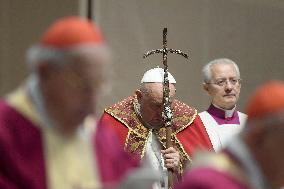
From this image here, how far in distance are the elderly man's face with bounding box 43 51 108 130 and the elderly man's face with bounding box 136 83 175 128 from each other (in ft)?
8.53

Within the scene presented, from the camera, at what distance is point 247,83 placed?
8.11 metres

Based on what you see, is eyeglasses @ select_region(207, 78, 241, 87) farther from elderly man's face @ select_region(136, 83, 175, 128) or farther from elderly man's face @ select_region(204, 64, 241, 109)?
elderly man's face @ select_region(136, 83, 175, 128)

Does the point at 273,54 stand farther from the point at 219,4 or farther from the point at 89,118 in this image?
the point at 89,118

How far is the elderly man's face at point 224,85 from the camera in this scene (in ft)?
19.6

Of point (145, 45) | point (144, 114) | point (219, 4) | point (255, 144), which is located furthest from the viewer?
point (219, 4)

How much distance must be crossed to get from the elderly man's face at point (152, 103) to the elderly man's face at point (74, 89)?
2.60m

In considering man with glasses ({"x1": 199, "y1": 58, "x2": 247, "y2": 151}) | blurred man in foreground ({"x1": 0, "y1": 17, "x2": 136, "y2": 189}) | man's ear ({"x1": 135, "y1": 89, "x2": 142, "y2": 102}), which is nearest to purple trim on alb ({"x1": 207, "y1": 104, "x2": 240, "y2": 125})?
man with glasses ({"x1": 199, "y1": 58, "x2": 247, "y2": 151})

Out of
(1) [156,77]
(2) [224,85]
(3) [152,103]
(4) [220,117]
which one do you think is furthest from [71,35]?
(4) [220,117]

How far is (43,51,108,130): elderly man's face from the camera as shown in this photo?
8.56ft

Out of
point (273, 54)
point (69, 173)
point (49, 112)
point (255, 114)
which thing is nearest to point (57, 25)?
point (49, 112)

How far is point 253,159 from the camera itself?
2.38 metres

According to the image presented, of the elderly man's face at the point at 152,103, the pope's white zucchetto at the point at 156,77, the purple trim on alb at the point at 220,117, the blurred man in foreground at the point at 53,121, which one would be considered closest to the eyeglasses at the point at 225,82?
the purple trim on alb at the point at 220,117

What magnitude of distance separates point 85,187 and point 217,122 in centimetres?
354

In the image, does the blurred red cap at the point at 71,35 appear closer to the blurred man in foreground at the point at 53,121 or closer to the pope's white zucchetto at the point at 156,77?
the blurred man in foreground at the point at 53,121
